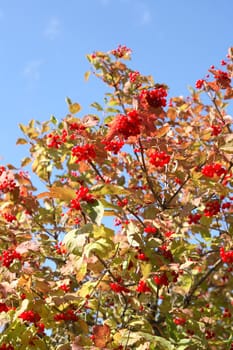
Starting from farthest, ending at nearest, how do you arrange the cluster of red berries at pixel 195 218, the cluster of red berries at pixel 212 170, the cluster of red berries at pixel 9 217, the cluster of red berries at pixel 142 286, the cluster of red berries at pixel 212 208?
the cluster of red berries at pixel 195 218
the cluster of red berries at pixel 9 217
the cluster of red berries at pixel 212 208
the cluster of red berries at pixel 142 286
the cluster of red berries at pixel 212 170

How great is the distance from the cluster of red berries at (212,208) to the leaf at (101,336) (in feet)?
6.33

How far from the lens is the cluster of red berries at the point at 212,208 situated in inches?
191

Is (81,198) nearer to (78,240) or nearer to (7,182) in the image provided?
(78,240)

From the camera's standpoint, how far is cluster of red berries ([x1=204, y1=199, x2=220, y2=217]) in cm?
486

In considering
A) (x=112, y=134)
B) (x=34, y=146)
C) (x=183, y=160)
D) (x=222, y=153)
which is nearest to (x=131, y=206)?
(x=183, y=160)

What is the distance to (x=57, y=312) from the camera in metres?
4.11

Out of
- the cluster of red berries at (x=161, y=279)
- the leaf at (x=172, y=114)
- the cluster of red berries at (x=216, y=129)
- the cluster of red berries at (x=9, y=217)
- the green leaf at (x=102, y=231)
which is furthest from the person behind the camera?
the cluster of red berries at (x=216, y=129)

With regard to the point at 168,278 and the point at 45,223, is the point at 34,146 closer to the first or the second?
the point at 45,223

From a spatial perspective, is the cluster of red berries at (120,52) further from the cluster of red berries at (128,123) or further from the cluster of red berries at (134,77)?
the cluster of red berries at (128,123)

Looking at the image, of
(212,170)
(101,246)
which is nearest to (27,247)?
(101,246)

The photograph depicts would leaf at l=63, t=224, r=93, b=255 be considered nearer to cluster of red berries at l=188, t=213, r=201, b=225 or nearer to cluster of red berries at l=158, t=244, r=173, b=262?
cluster of red berries at l=158, t=244, r=173, b=262

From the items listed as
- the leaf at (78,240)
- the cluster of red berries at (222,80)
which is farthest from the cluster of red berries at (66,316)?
the cluster of red berries at (222,80)

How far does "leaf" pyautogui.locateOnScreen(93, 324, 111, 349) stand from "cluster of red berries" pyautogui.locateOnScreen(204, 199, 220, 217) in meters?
1.93

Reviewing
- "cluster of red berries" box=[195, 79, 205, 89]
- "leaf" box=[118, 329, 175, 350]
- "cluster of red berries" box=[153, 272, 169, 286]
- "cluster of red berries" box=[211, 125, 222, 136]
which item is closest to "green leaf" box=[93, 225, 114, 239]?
"leaf" box=[118, 329, 175, 350]
